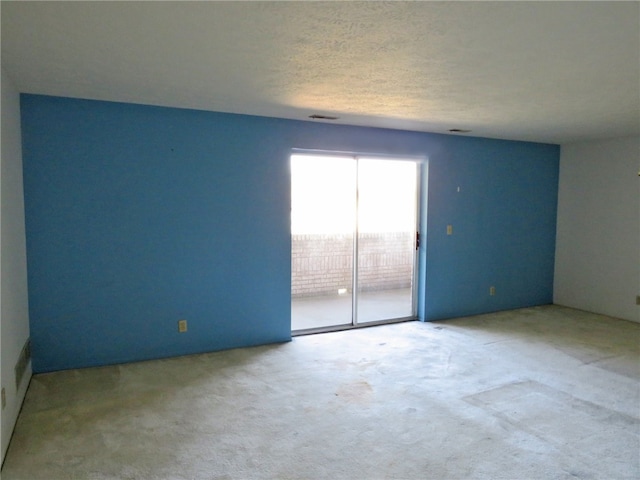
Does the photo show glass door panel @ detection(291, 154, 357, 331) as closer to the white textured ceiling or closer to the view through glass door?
the view through glass door

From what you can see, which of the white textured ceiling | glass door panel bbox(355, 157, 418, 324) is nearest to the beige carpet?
glass door panel bbox(355, 157, 418, 324)

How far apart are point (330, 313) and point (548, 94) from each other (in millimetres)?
3363

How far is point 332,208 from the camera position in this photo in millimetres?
4984

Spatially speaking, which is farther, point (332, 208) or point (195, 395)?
point (332, 208)

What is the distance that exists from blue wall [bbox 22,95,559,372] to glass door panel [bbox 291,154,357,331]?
1.01 ft

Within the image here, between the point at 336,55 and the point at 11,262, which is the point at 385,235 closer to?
the point at 336,55

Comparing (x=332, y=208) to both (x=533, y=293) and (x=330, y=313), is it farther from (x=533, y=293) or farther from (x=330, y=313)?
(x=533, y=293)

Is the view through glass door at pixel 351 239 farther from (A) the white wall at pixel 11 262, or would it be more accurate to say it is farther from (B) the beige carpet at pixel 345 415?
(A) the white wall at pixel 11 262

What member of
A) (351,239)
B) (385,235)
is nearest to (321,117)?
(351,239)

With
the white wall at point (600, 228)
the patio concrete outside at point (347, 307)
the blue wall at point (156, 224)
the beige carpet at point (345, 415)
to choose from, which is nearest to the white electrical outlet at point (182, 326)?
the blue wall at point (156, 224)

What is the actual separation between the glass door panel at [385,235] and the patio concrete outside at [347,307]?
13 mm

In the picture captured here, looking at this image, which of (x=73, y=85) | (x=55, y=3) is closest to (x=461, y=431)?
(x=55, y=3)

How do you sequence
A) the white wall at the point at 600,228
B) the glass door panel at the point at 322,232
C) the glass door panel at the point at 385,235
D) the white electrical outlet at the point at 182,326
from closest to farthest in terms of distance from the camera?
the white electrical outlet at the point at 182,326 < the glass door panel at the point at 322,232 < the glass door panel at the point at 385,235 < the white wall at the point at 600,228

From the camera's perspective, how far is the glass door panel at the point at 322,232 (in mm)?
4773
